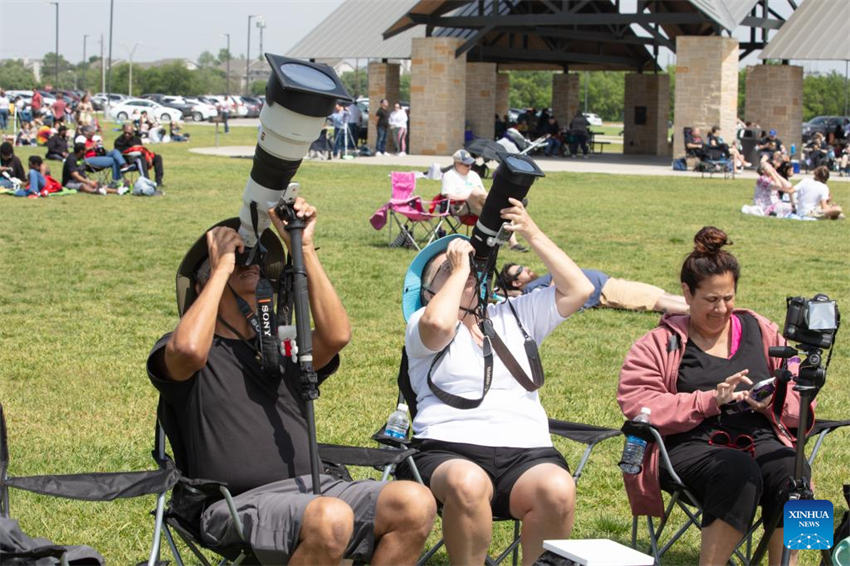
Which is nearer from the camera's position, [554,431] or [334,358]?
[334,358]

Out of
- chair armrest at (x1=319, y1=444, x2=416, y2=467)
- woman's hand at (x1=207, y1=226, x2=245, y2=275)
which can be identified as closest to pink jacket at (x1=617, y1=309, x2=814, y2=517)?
chair armrest at (x1=319, y1=444, x2=416, y2=467)

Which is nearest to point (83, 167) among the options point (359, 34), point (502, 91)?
point (359, 34)

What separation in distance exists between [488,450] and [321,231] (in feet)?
34.1

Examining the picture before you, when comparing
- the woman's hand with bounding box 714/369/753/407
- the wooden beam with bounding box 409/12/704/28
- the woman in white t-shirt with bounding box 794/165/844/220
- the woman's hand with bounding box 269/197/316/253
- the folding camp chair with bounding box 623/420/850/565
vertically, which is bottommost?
the folding camp chair with bounding box 623/420/850/565

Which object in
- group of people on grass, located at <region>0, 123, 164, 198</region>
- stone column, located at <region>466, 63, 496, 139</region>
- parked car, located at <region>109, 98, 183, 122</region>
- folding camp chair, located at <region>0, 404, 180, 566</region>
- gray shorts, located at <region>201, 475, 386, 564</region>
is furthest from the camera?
parked car, located at <region>109, 98, 183, 122</region>

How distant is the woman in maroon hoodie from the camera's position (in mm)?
3969

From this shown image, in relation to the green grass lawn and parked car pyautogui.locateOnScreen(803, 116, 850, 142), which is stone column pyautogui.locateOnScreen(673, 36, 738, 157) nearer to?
the green grass lawn

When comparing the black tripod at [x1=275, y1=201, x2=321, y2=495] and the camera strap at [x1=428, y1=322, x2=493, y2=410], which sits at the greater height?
the black tripod at [x1=275, y1=201, x2=321, y2=495]

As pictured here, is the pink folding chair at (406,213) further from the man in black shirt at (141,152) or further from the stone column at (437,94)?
the stone column at (437,94)

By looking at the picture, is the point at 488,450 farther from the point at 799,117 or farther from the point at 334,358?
the point at 799,117

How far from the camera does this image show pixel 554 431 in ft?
14.1

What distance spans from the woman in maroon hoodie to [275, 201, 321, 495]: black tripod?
1.31 m

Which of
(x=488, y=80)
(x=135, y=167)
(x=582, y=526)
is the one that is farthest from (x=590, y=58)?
(x=582, y=526)
